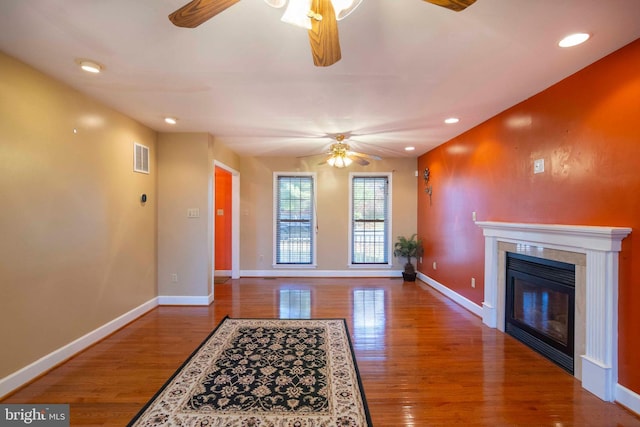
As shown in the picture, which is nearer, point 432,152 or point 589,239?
point 589,239

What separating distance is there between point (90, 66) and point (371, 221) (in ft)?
16.0

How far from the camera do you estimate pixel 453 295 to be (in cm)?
429

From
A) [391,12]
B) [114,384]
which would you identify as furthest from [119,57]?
[114,384]

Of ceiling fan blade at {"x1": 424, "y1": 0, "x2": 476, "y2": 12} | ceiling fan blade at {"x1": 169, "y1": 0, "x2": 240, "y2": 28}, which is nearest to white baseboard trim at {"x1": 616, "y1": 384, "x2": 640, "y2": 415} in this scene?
ceiling fan blade at {"x1": 424, "y1": 0, "x2": 476, "y2": 12}

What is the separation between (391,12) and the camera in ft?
5.26

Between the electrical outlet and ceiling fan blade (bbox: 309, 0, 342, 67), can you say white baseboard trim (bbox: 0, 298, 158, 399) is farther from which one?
the electrical outlet

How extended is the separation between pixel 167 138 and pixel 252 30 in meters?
2.85

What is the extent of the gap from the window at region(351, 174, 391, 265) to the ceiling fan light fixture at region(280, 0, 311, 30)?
4.58m

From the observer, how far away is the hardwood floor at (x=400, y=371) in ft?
6.21

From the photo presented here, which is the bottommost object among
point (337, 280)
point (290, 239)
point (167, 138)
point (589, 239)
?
point (337, 280)

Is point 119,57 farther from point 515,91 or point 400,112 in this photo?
point 515,91

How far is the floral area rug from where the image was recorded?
1812mm

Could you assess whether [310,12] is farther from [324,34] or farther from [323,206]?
A: [323,206]

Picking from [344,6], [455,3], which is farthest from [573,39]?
[344,6]
